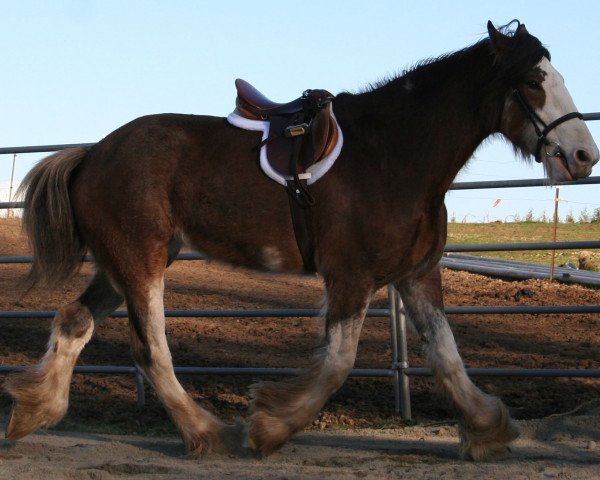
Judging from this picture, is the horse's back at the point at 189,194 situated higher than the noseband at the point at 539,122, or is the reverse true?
the noseband at the point at 539,122

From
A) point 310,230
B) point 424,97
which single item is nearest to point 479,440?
point 310,230

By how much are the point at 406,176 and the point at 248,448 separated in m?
1.59

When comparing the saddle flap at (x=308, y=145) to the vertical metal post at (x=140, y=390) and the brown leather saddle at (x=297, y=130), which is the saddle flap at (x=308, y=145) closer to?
the brown leather saddle at (x=297, y=130)

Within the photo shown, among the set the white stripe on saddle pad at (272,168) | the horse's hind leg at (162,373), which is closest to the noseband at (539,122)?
the white stripe on saddle pad at (272,168)

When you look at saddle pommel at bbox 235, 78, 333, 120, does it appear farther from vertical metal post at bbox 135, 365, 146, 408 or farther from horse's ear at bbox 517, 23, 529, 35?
vertical metal post at bbox 135, 365, 146, 408

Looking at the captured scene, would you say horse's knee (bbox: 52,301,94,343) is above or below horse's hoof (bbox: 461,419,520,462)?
above

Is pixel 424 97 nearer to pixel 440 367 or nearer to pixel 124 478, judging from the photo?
pixel 440 367

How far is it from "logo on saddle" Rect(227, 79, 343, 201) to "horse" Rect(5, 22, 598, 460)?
0.21 ft

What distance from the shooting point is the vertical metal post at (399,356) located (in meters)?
6.22

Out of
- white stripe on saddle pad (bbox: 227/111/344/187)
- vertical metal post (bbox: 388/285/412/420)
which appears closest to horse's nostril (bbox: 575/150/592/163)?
white stripe on saddle pad (bbox: 227/111/344/187)

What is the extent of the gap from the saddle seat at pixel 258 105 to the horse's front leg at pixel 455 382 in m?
1.10

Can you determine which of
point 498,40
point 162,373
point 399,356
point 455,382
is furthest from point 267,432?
point 498,40

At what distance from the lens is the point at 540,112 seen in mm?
4754

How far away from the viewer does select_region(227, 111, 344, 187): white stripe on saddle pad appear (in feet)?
16.3
